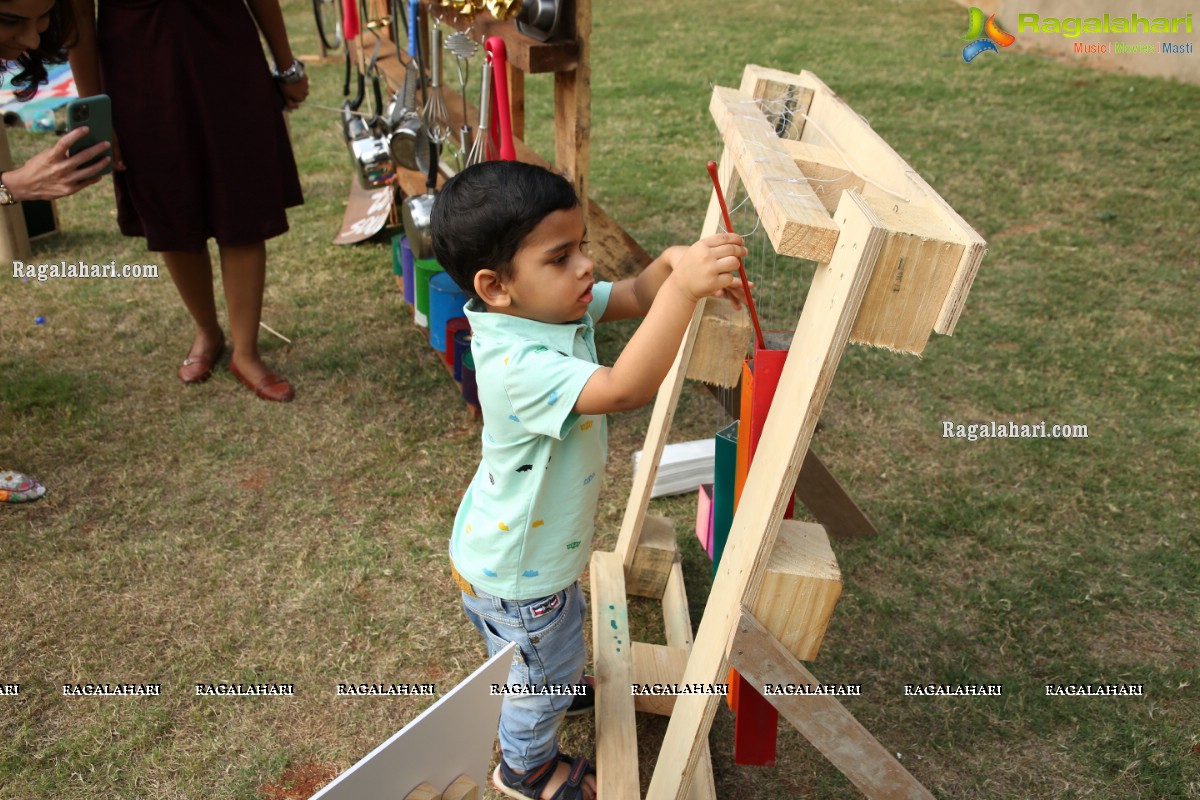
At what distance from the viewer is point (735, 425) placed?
1722 millimetres

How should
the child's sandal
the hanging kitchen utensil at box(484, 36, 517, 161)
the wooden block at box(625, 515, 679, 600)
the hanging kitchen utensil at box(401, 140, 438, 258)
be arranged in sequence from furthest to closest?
the hanging kitchen utensil at box(401, 140, 438, 258)
the hanging kitchen utensil at box(484, 36, 517, 161)
the wooden block at box(625, 515, 679, 600)
the child's sandal

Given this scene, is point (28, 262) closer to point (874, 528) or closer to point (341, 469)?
point (341, 469)

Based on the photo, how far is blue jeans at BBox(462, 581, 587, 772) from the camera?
1659 mm

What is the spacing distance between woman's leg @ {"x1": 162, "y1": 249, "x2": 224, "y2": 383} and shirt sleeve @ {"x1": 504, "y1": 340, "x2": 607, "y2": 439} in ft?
6.93

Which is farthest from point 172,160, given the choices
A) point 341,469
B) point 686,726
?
point 686,726

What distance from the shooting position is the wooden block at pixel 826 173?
56.7 inches

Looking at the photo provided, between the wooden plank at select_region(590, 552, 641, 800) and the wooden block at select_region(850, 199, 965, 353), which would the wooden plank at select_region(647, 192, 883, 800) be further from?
the wooden plank at select_region(590, 552, 641, 800)

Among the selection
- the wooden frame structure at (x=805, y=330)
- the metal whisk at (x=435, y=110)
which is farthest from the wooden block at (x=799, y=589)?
the metal whisk at (x=435, y=110)

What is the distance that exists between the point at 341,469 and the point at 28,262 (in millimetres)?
2420

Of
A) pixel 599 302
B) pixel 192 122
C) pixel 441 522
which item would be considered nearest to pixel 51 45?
pixel 192 122

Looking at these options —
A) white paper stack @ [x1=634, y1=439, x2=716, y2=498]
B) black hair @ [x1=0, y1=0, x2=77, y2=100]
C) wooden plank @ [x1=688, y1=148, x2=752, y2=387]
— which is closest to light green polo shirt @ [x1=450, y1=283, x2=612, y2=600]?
wooden plank @ [x1=688, y1=148, x2=752, y2=387]

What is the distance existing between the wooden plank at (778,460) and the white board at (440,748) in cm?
32

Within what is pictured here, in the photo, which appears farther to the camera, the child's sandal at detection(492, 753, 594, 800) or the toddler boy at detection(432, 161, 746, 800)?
the child's sandal at detection(492, 753, 594, 800)

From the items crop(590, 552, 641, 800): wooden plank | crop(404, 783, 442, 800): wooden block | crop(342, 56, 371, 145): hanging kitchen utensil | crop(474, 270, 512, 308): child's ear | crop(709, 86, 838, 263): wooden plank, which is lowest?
crop(590, 552, 641, 800): wooden plank
